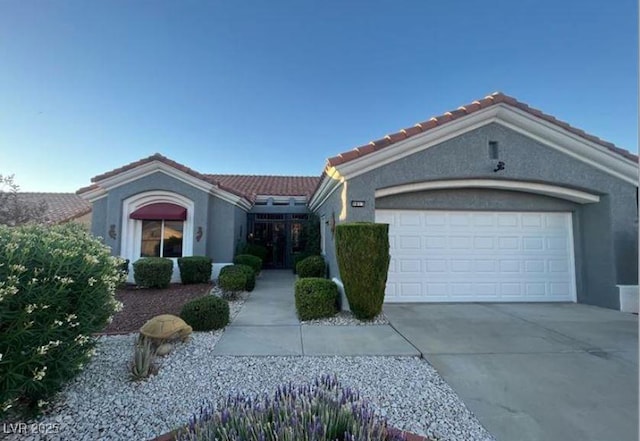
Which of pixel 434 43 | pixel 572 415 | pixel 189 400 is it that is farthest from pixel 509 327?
pixel 434 43

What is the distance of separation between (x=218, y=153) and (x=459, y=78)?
1375 cm

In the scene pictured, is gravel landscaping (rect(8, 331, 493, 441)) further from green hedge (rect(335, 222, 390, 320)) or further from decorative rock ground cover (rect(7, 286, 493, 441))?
green hedge (rect(335, 222, 390, 320))

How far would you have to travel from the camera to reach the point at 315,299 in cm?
786

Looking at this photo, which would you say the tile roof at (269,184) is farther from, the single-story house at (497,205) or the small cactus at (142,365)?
the small cactus at (142,365)

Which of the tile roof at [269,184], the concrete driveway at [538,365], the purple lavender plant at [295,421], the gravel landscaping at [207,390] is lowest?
the gravel landscaping at [207,390]

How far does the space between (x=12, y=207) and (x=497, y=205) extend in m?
17.0

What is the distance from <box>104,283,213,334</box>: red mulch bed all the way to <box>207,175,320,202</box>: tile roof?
7217mm

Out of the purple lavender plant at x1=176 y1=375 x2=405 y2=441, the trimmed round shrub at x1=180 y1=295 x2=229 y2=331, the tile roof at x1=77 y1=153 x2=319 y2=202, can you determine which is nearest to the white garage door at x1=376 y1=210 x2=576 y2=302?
the trimmed round shrub at x1=180 y1=295 x2=229 y2=331

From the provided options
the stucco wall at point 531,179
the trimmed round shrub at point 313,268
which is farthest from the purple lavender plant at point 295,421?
the trimmed round shrub at point 313,268

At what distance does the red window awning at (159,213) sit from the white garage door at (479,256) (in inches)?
367

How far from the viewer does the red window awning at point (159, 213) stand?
13.2 metres

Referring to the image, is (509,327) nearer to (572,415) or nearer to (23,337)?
(572,415)

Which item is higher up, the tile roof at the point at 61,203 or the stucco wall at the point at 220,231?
the tile roof at the point at 61,203

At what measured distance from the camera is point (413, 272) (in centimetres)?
985
